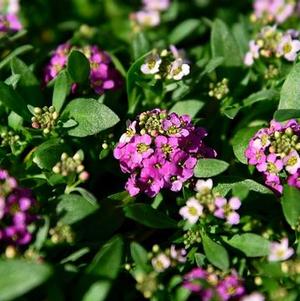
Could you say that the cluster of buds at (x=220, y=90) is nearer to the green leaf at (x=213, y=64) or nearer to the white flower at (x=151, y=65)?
the green leaf at (x=213, y=64)

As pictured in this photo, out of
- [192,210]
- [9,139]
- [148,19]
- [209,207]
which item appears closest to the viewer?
[209,207]

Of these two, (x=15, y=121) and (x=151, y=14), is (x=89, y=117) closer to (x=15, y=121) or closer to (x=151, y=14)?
(x=15, y=121)

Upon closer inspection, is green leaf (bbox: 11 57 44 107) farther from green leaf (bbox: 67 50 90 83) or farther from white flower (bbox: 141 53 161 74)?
white flower (bbox: 141 53 161 74)

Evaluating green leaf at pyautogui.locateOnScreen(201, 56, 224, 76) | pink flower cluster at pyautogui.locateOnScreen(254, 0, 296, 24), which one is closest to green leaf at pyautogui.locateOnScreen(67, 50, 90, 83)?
green leaf at pyautogui.locateOnScreen(201, 56, 224, 76)

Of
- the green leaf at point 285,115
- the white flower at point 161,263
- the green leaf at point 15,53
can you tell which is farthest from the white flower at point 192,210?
the green leaf at point 15,53

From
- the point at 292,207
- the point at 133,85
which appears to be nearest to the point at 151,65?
the point at 133,85

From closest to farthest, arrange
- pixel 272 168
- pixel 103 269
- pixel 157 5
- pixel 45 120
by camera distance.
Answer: pixel 103 269 < pixel 272 168 < pixel 45 120 < pixel 157 5
